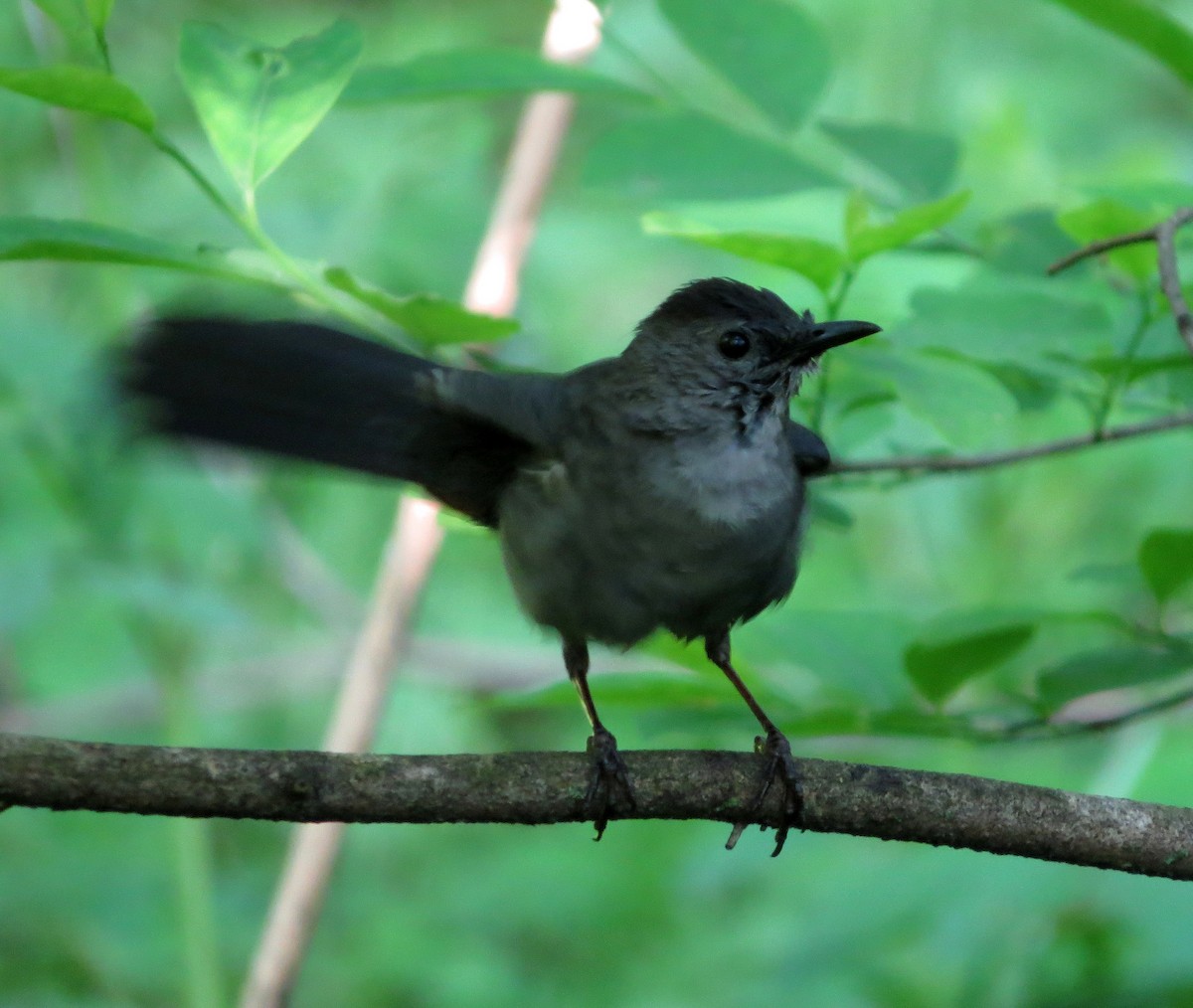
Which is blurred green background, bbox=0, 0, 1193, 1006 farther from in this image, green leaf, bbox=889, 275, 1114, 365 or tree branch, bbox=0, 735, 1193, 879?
tree branch, bbox=0, 735, 1193, 879

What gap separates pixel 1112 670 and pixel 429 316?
140cm

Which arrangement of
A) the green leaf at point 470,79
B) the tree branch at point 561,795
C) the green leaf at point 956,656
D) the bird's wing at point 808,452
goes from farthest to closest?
1. the bird's wing at point 808,452
2. the green leaf at point 470,79
3. the green leaf at point 956,656
4. the tree branch at point 561,795

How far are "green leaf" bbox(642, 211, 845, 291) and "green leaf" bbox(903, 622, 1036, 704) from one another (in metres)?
0.70

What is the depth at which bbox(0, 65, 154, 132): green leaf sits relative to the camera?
2.29 m

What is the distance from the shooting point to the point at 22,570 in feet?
12.8

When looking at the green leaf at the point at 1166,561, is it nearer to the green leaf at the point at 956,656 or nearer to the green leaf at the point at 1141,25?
the green leaf at the point at 956,656

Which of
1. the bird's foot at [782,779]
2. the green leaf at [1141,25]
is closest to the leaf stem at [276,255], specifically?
the bird's foot at [782,779]

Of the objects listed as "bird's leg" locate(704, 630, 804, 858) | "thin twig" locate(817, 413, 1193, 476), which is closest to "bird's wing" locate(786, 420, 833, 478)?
"thin twig" locate(817, 413, 1193, 476)

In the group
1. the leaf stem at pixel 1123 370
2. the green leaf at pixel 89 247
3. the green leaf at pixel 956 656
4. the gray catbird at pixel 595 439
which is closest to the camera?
the green leaf at pixel 89 247

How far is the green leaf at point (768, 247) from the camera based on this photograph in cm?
258

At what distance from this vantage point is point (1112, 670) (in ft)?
9.01

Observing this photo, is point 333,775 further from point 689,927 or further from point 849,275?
point 689,927

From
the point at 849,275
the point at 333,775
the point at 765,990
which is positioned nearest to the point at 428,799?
the point at 333,775

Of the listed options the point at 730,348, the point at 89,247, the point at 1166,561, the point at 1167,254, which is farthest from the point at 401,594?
the point at 1167,254
